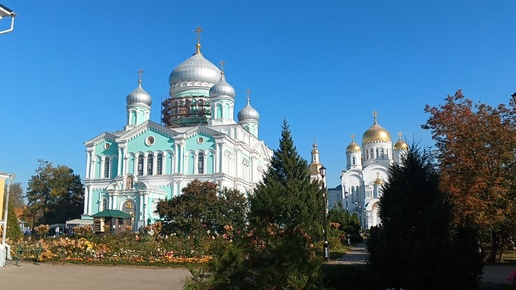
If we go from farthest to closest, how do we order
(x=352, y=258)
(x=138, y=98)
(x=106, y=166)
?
(x=138, y=98) < (x=106, y=166) < (x=352, y=258)

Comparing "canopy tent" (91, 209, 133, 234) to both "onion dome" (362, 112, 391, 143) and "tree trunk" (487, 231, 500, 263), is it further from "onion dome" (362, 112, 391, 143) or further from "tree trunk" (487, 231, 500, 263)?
"onion dome" (362, 112, 391, 143)

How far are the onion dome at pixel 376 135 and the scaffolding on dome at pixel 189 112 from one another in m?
27.9

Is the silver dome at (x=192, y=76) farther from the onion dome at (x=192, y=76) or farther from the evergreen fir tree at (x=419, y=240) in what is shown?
the evergreen fir tree at (x=419, y=240)

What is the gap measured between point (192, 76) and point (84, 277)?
4129 centimetres

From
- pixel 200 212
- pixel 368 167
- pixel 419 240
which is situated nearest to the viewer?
pixel 419 240

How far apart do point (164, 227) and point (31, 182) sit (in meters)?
33.1

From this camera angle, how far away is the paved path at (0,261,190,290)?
10734 mm

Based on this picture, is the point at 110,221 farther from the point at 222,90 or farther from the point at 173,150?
the point at 222,90

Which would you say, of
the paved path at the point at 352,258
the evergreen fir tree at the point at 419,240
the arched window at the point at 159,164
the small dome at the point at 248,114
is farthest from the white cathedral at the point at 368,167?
the evergreen fir tree at the point at 419,240

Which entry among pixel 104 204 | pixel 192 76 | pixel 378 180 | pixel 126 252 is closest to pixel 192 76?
pixel 192 76

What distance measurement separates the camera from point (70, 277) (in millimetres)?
12508

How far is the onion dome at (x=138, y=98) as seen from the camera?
50500 mm

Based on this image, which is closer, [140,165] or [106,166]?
[140,165]

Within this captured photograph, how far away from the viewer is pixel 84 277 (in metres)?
12.5
